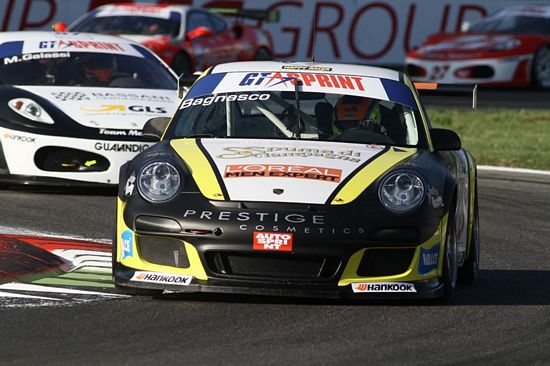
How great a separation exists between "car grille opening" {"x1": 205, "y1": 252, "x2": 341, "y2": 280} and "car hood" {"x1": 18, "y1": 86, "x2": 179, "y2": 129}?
4.49 m

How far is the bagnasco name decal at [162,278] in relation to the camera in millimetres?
6746

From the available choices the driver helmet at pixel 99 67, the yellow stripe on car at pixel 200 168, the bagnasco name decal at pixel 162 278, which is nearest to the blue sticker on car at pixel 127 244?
the bagnasco name decal at pixel 162 278

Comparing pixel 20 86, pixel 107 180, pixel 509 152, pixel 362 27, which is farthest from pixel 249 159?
pixel 362 27

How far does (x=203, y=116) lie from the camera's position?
311 inches

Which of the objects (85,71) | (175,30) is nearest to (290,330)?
(85,71)

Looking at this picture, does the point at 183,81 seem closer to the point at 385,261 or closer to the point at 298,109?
the point at 298,109

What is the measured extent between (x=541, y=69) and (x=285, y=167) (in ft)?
53.8

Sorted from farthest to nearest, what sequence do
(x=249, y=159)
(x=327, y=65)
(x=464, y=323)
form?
(x=327, y=65) < (x=249, y=159) < (x=464, y=323)

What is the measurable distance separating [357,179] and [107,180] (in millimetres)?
4270

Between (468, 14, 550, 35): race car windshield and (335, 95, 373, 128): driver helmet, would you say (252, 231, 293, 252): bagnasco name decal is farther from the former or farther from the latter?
(468, 14, 550, 35): race car windshield

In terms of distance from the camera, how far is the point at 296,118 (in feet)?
25.9

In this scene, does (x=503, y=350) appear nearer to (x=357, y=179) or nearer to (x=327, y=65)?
(x=357, y=179)

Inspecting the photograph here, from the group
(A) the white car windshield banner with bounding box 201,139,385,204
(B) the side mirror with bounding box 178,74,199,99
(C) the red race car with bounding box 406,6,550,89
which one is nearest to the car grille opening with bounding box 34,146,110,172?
(B) the side mirror with bounding box 178,74,199,99

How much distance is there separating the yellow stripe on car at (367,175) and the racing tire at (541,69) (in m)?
15.6
